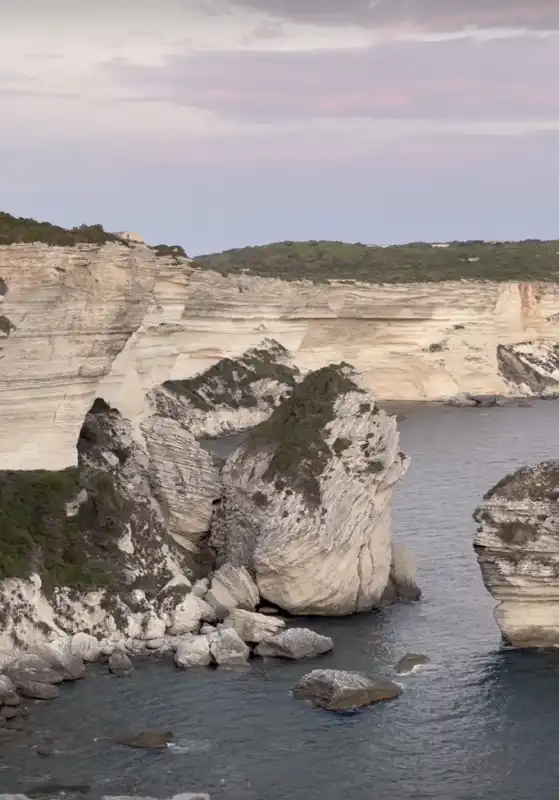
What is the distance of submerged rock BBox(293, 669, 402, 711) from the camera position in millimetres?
29250

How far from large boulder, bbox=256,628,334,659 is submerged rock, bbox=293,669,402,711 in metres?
2.36

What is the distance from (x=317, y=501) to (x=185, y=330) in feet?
134

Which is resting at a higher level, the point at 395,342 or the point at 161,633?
the point at 395,342

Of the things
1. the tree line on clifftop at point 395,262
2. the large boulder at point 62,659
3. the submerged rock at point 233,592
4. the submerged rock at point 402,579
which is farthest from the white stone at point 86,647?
the tree line on clifftop at point 395,262

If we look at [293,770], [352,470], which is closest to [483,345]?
[352,470]

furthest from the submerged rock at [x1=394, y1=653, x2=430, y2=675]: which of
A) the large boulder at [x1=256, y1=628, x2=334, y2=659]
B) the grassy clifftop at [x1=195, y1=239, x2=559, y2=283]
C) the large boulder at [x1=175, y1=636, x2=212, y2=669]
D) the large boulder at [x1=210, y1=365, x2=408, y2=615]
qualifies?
the grassy clifftop at [x1=195, y1=239, x2=559, y2=283]

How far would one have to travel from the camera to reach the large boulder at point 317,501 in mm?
36938

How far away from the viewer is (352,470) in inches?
1551

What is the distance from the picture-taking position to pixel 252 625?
34.5 meters

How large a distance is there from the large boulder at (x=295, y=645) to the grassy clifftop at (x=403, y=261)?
61206 mm

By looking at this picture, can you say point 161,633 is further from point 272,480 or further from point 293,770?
point 293,770

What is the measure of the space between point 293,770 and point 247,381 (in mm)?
59770

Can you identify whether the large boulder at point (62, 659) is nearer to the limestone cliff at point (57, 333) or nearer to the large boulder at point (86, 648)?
the large boulder at point (86, 648)

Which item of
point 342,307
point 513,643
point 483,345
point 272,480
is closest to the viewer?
point 513,643
